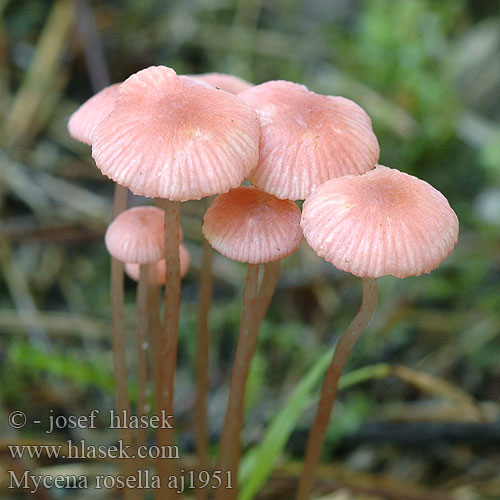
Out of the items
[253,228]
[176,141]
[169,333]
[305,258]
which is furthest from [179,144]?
[305,258]

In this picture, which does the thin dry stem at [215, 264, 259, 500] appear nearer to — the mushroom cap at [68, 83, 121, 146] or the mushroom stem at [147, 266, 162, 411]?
the mushroom stem at [147, 266, 162, 411]

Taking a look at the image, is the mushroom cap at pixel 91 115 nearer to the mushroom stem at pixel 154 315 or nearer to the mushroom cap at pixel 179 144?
the mushroom cap at pixel 179 144

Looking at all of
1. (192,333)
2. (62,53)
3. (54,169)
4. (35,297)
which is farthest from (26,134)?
(192,333)

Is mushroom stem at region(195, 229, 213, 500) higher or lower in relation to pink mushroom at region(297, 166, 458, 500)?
lower

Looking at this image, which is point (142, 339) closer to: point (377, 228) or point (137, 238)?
point (137, 238)

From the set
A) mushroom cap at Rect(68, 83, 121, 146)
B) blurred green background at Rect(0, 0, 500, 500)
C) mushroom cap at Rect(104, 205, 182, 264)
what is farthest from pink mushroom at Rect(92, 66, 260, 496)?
blurred green background at Rect(0, 0, 500, 500)

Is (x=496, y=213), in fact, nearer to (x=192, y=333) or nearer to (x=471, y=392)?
(x=471, y=392)
